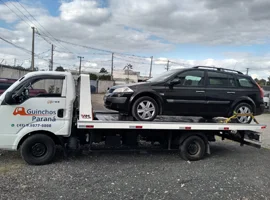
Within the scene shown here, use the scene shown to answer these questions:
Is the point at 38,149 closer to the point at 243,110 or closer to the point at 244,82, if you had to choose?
the point at 243,110

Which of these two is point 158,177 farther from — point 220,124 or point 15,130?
point 15,130

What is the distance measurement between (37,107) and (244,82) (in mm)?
5068

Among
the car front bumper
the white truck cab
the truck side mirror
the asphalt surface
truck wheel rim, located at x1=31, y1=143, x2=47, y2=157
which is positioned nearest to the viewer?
the asphalt surface

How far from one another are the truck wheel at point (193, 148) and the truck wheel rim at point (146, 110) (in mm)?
1147

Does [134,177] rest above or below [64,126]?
below

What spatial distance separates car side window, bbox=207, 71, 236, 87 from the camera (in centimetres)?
715

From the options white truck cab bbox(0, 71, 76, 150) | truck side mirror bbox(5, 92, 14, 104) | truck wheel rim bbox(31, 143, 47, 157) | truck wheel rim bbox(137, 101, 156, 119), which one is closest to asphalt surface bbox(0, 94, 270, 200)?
truck wheel rim bbox(31, 143, 47, 157)

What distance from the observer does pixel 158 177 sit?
5629 millimetres

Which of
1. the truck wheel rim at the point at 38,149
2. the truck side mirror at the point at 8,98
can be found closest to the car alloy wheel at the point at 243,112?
the truck wheel rim at the point at 38,149

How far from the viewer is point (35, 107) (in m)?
5.91

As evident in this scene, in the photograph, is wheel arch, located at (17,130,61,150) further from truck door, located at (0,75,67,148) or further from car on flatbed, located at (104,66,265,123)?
car on flatbed, located at (104,66,265,123)

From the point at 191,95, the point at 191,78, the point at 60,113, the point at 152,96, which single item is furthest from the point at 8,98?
the point at 191,78

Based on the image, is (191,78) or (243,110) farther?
(243,110)

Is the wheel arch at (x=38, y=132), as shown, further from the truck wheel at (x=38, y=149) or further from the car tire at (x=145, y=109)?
the car tire at (x=145, y=109)
